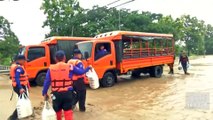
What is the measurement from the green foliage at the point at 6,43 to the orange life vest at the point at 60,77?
33.7m

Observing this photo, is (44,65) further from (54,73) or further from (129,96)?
(54,73)

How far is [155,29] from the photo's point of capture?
42.7 meters

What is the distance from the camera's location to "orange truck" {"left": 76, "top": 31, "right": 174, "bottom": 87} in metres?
15.0

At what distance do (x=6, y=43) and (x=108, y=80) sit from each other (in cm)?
2691

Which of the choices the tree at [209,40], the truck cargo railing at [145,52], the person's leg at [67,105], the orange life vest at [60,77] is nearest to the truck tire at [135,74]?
the truck cargo railing at [145,52]

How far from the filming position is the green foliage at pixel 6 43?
38938 mm

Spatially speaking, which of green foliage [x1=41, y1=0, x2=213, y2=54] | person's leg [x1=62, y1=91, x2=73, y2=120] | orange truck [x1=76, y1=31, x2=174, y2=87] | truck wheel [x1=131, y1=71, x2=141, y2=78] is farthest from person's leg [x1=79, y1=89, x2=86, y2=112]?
green foliage [x1=41, y1=0, x2=213, y2=54]

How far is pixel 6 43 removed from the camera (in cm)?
3950

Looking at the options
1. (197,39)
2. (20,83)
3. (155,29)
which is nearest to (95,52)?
(20,83)

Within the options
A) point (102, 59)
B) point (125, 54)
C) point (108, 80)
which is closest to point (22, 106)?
point (102, 59)

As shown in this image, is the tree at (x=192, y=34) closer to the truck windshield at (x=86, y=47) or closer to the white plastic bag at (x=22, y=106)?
the truck windshield at (x=86, y=47)

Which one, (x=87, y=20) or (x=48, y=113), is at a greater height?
(x=87, y=20)

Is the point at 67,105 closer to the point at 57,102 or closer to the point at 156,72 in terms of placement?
the point at 57,102

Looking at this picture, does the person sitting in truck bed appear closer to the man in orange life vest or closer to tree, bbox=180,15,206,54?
the man in orange life vest
